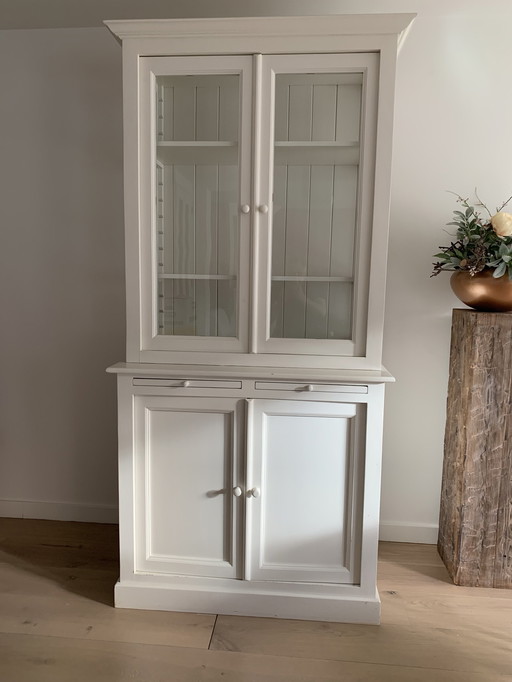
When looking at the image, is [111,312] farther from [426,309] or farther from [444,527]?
[444,527]

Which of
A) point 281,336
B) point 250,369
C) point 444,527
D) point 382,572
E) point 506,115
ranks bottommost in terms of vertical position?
point 382,572

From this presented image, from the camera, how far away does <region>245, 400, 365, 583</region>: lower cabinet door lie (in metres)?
1.73

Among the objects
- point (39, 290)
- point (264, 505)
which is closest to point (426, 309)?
point (264, 505)

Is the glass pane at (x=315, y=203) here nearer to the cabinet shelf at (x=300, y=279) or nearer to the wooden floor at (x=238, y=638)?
the cabinet shelf at (x=300, y=279)

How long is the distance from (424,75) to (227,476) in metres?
1.82

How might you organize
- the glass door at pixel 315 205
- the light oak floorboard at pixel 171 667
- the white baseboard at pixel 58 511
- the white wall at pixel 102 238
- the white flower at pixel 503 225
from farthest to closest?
the white baseboard at pixel 58 511
the white wall at pixel 102 238
the white flower at pixel 503 225
the glass door at pixel 315 205
the light oak floorboard at pixel 171 667

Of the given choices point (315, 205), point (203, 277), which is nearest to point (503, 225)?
point (315, 205)

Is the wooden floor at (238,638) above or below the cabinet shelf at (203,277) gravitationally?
below

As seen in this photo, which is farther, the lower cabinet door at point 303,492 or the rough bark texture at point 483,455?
the rough bark texture at point 483,455

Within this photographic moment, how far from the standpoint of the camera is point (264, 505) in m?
Answer: 1.77

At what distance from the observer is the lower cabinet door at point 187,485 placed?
177 centimetres

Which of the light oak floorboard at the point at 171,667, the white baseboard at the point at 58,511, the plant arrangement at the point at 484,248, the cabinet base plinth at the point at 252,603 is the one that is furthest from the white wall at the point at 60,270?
the plant arrangement at the point at 484,248

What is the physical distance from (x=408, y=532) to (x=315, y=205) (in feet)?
5.10

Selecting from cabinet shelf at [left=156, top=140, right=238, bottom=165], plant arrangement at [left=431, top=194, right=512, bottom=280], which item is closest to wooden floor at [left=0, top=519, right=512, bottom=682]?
plant arrangement at [left=431, top=194, right=512, bottom=280]
